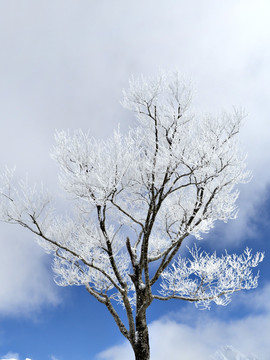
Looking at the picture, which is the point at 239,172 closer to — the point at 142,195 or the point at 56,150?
the point at 142,195

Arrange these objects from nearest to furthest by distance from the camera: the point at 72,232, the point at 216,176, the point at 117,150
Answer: the point at 117,150 < the point at 216,176 < the point at 72,232

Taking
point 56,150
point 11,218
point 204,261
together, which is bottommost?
point 204,261

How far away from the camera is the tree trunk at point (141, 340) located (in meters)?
7.45

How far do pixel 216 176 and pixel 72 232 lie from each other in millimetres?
4654

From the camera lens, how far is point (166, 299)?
850cm

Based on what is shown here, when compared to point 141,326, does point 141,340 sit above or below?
below

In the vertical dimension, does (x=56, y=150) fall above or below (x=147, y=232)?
above

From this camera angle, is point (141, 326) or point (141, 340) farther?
point (141, 326)

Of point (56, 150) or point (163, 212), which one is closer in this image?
point (56, 150)

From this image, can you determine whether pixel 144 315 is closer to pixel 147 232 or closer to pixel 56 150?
pixel 147 232

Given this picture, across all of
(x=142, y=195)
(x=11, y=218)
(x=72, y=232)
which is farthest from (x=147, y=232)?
(x=11, y=218)

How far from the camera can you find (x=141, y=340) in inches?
296

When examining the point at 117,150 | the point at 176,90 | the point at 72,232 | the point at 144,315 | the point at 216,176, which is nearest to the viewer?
the point at 117,150

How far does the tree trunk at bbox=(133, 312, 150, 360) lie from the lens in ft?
24.4
